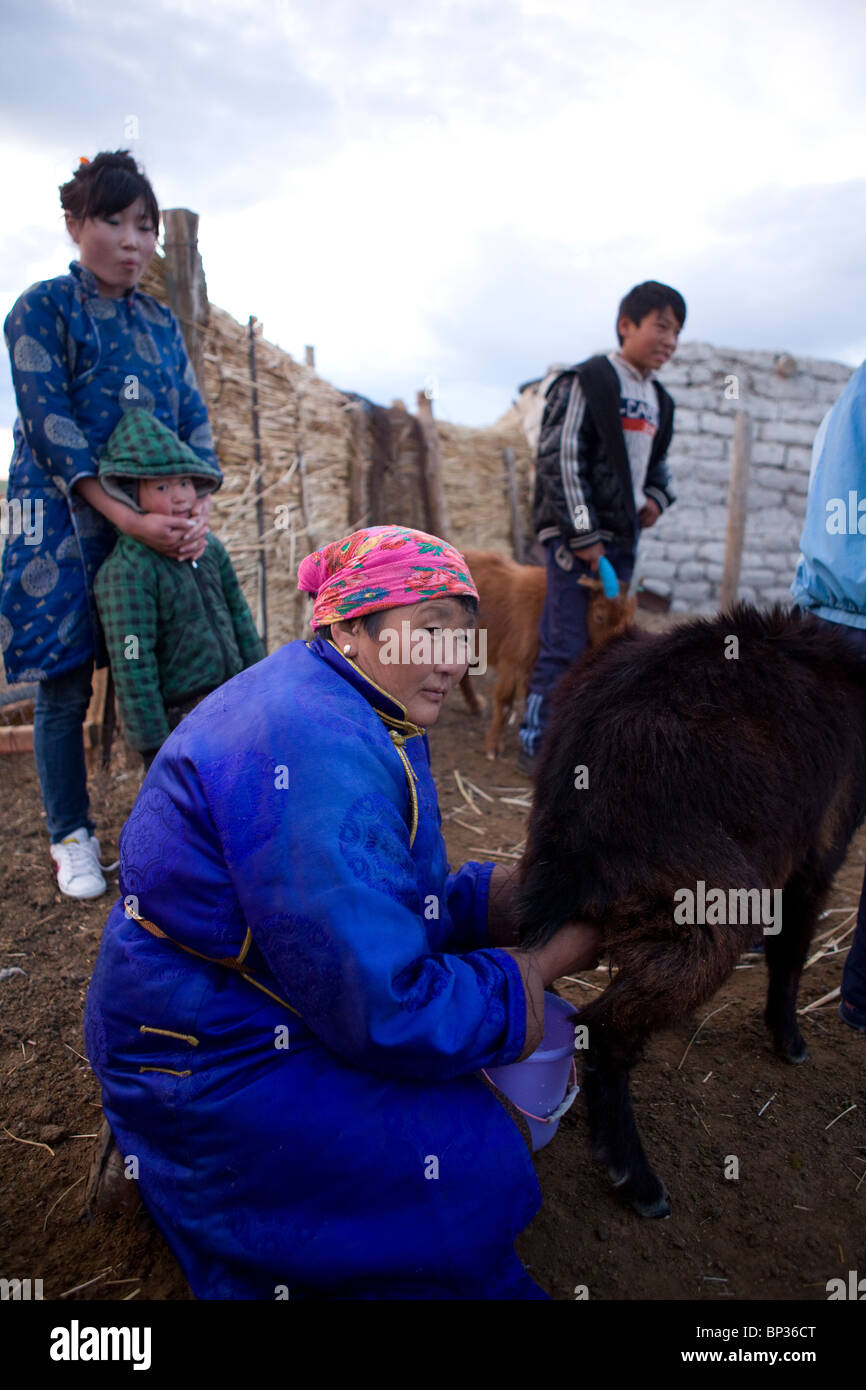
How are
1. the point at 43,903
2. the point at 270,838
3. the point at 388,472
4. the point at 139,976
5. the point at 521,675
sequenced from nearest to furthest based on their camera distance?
the point at 270,838, the point at 139,976, the point at 43,903, the point at 521,675, the point at 388,472

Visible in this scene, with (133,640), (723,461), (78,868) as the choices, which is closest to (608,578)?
(133,640)

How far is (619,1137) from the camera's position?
191 cm

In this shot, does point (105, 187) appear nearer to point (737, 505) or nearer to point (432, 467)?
point (737, 505)

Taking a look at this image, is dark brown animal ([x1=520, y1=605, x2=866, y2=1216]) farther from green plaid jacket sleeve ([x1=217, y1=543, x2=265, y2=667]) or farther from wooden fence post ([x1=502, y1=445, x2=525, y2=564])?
wooden fence post ([x1=502, y1=445, x2=525, y2=564])

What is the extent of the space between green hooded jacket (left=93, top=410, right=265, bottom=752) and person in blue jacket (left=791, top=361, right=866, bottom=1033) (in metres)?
2.06

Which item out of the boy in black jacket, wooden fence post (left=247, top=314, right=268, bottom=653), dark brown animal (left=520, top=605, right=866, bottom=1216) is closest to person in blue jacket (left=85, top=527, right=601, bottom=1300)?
dark brown animal (left=520, top=605, right=866, bottom=1216)

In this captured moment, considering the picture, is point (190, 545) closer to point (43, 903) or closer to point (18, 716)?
point (43, 903)

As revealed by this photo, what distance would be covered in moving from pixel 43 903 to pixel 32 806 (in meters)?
1.09

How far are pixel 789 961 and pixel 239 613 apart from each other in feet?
7.70

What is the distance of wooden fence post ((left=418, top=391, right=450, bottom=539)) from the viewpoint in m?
8.98

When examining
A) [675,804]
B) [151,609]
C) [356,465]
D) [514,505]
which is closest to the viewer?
[675,804]

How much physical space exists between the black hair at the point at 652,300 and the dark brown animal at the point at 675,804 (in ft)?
9.14
